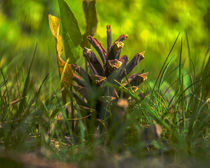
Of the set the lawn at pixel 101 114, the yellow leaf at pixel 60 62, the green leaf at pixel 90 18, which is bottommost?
the lawn at pixel 101 114

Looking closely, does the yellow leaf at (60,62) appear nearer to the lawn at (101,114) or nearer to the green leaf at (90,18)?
the lawn at (101,114)

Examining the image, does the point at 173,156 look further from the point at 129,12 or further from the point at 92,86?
the point at 129,12

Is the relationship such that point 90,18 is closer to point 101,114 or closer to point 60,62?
point 60,62

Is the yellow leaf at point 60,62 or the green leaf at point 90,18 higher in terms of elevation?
the green leaf at point 90,18

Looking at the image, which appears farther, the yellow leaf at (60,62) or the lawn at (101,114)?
the yellow leaf at (60,62)

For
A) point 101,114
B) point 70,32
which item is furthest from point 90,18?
point 101,114

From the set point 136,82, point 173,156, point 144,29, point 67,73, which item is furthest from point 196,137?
point 144,29

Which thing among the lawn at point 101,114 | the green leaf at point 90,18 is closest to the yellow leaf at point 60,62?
the lawn at point 101,114

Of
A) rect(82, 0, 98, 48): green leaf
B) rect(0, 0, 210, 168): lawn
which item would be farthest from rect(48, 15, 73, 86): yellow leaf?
rect(82, 0, 98, 48): green leaf

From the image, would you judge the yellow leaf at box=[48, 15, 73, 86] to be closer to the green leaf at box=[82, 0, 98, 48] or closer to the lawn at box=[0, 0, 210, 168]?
the lawn at box=[0, 0, 210, 168]
